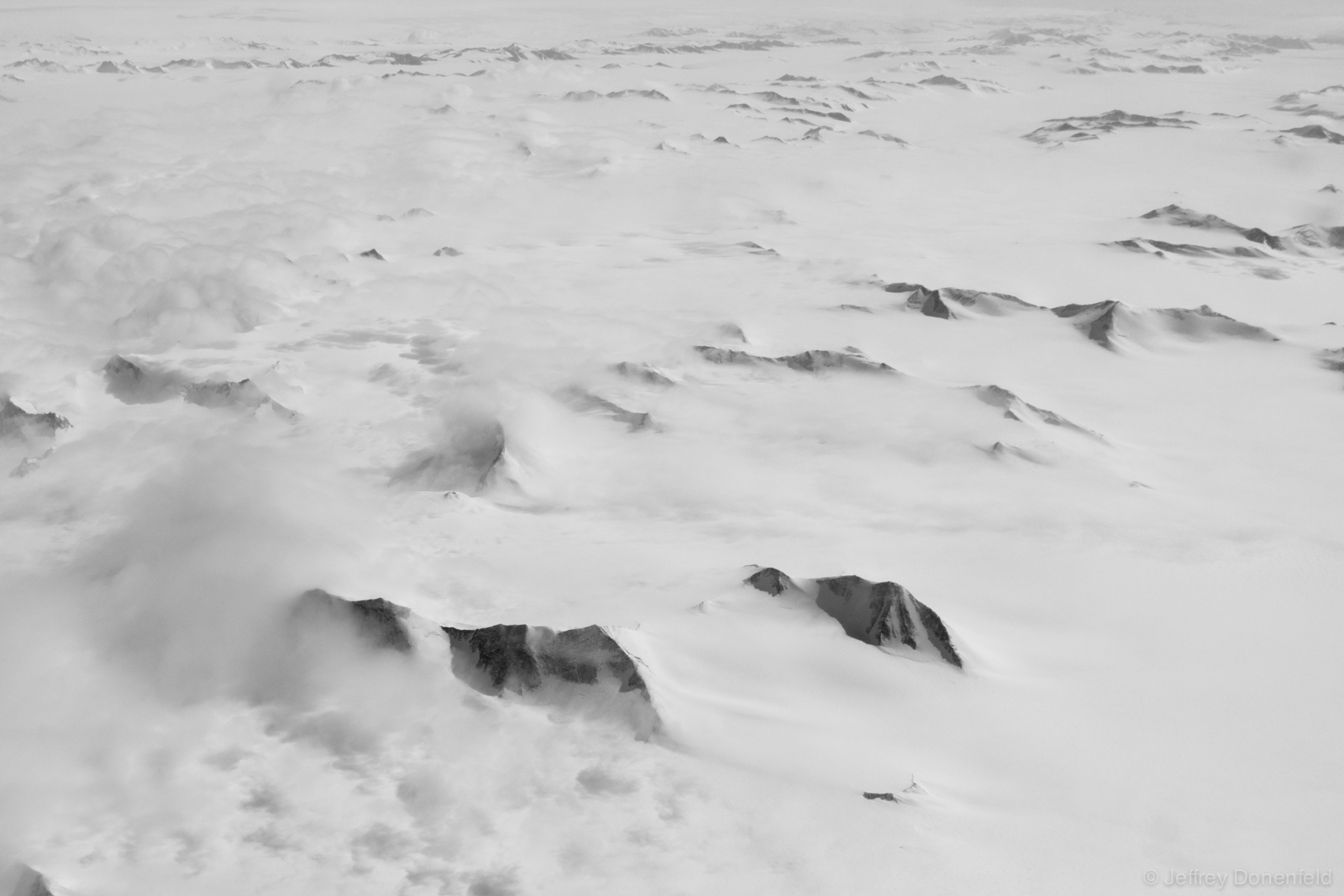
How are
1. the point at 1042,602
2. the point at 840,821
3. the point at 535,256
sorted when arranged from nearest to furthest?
the point at 840,821
the point at 1042,602
the point at 535,256

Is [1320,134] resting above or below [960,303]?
above

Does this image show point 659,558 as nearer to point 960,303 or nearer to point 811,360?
point 811,360

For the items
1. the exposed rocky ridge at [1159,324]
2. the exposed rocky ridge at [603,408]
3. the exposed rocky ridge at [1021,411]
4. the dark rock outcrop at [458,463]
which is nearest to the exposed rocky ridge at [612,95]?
the exposed rocky ridge at [1159,324]

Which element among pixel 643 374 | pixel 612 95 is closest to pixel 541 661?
pixel 643 374

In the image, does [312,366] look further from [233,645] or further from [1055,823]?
[1055,823]

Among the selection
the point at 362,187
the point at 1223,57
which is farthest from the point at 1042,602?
the point at 1223,57

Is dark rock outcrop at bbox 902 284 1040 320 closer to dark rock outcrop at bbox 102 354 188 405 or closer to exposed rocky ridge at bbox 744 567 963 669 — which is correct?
exposed rocky ridge at bbox 744 567 963 669
